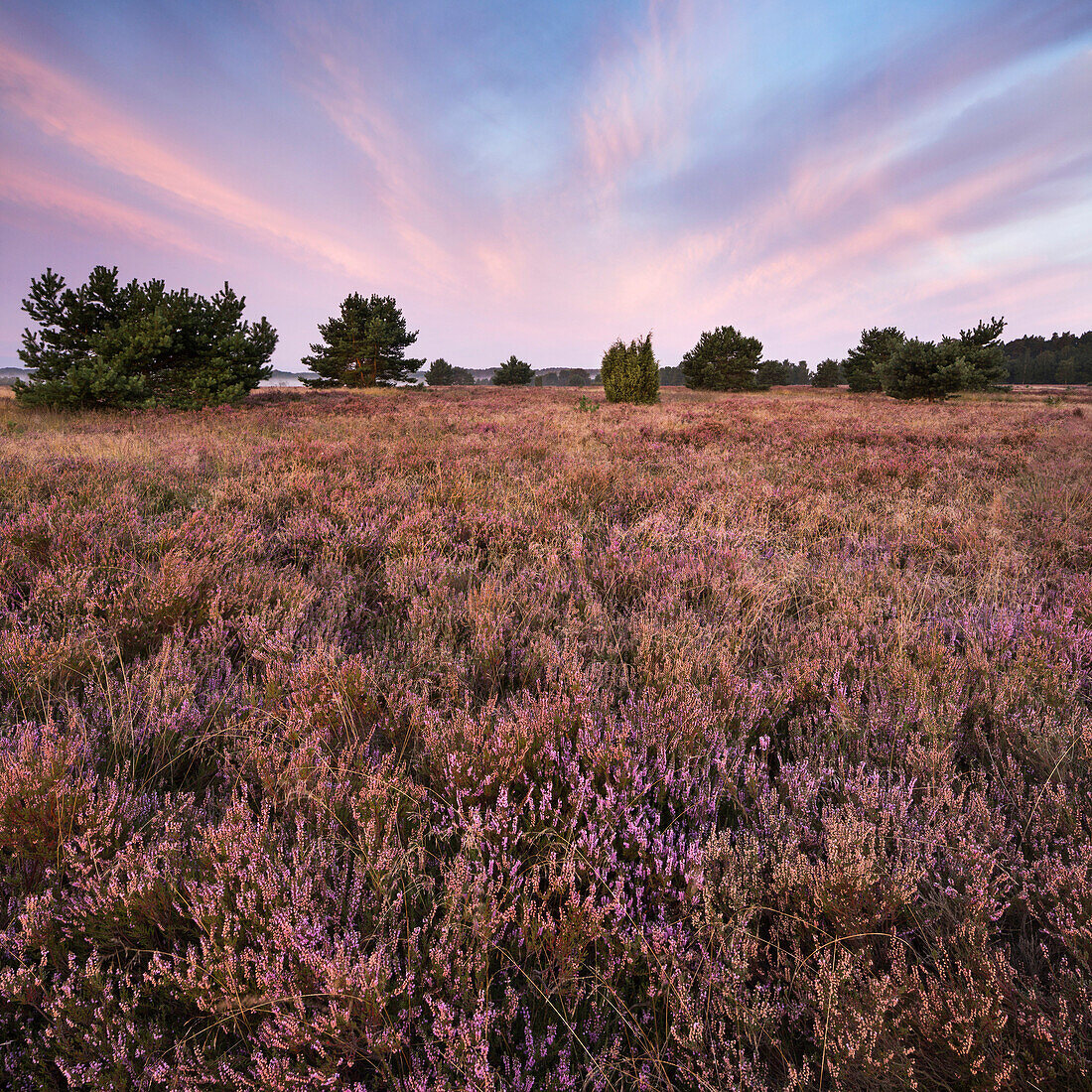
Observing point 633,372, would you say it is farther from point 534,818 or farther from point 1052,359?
point 1052,359

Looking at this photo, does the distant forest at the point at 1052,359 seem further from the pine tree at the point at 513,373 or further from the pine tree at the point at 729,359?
the pine tree at the point at 513,373

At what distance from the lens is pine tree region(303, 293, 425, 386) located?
35.7m

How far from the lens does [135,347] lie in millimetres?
14938

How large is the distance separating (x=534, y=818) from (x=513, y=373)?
60.6 m

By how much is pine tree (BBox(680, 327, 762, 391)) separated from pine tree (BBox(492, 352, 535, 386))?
20483mm

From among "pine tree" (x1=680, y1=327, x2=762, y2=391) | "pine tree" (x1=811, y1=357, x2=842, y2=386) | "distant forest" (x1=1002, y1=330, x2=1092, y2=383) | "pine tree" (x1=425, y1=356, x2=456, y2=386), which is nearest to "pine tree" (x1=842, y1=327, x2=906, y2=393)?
"pine tree" (x1=680, y1=327, x2=762, y2=391)

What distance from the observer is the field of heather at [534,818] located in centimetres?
102

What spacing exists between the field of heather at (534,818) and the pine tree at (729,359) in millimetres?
48532

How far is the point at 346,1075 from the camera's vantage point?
101 cm

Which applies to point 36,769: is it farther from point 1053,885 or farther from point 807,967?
point 1053,885

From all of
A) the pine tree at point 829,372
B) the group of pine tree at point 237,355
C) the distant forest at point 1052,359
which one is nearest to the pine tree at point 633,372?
the group of pine tree at point 237,355

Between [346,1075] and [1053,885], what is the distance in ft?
5.69

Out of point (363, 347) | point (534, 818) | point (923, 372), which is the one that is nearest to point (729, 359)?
point (923, 372)

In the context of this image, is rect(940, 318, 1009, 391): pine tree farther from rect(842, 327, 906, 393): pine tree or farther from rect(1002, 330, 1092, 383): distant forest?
rect(1002, 330, 1092, 383): distant forest
